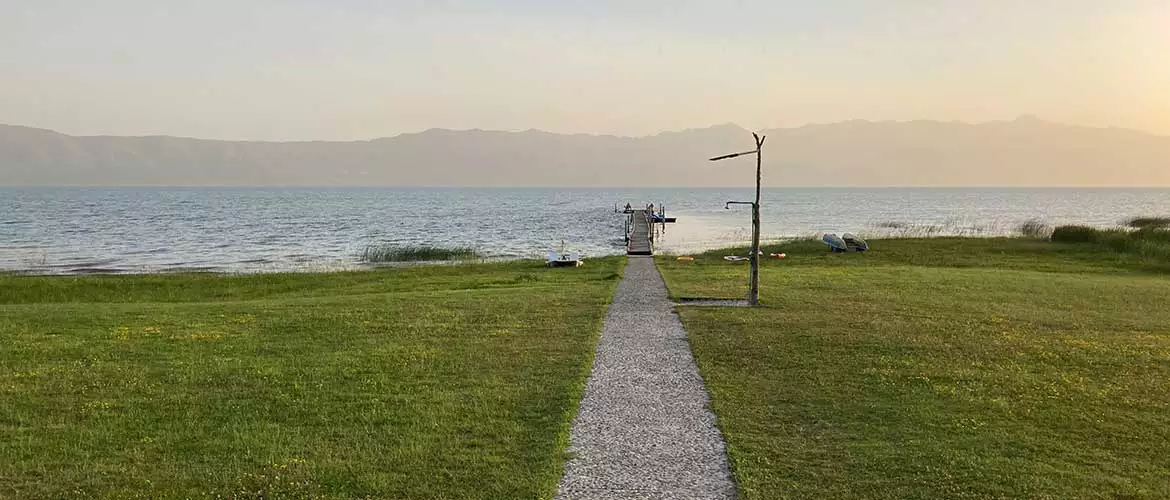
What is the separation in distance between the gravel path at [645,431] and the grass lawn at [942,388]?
295 mm

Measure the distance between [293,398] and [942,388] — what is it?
861 centimetres

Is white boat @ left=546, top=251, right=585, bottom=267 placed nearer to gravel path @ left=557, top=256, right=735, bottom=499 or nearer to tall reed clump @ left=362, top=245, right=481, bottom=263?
tall reed clump @ left=362, top=245, right=481, bottom=263

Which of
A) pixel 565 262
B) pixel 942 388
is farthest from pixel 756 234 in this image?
pixel 565 262

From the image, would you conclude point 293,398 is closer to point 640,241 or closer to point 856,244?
point 856,244

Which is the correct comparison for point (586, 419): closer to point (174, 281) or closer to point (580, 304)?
point (580, 304)

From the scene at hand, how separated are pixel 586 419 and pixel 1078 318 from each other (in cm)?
1281

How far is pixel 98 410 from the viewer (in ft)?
31.0

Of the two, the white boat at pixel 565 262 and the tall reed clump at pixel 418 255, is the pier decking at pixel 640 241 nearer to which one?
the white boat at pixel 565 262

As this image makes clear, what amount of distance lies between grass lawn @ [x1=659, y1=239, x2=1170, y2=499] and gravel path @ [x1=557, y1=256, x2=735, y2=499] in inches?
11.6

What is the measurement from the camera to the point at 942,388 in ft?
34.6

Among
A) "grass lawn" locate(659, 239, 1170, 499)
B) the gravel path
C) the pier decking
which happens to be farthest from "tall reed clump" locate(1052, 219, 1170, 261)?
the gravel path

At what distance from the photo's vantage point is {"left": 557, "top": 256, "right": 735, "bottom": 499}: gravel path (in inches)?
277

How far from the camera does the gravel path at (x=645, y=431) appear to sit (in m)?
7.04

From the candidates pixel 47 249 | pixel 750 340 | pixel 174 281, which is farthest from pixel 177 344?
pixel 47 249
